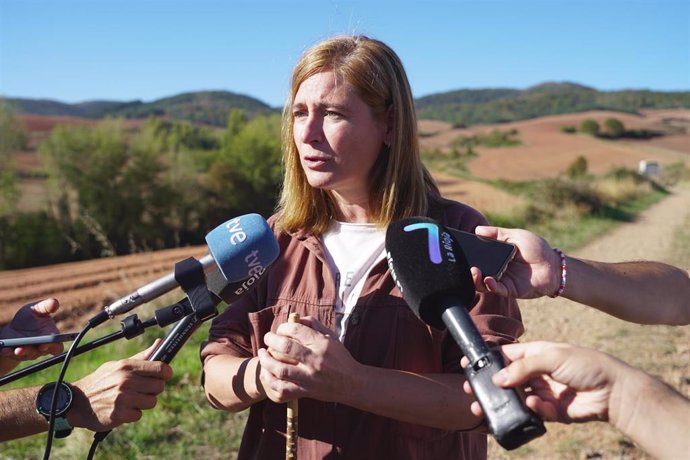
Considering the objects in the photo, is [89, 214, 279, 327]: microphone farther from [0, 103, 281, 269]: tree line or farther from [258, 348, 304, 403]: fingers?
[0, 103, 281, 269]: tree line

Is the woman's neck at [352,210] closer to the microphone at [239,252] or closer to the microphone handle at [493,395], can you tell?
the microphone at [239,252]

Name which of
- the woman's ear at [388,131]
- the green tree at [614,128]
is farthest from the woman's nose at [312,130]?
the green tree at [614,128]

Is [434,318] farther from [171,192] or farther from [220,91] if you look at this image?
[220,91]

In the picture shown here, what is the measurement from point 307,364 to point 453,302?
1.54 feet

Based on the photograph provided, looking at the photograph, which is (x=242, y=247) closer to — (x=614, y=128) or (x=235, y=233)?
(x=235, y=233)

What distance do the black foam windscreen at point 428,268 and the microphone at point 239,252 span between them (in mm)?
399

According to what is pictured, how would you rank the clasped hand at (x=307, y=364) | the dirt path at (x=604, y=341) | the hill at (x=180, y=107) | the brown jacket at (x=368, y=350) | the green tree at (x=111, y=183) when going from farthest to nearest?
the hill at (x=180, y=107), the green tree at (x=111, y=183), the dirt path at (x=604, y=341), the brown jacket at (x=368, y=350), the clasped hand at (x=307, y=364)

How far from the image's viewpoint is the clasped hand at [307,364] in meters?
1.79

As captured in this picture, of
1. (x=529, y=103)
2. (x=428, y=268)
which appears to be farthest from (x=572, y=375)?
(x=529, y=103)

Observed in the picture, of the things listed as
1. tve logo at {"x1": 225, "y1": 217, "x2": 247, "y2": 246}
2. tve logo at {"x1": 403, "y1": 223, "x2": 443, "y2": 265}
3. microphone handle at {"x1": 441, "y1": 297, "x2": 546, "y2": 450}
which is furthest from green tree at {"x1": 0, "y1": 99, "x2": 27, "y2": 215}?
microphone handle at {"x1": 441, "y1": 297, "x2": 546, "y2": 450}

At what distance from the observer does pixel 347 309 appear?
2.17 m

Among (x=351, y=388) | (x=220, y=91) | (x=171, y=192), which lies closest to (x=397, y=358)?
(x=351, y=388)

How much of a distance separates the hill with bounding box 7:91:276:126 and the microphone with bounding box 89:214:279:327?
69.6 metres

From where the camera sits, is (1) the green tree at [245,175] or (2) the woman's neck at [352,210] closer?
(2) the woman's neck at [352,210]
